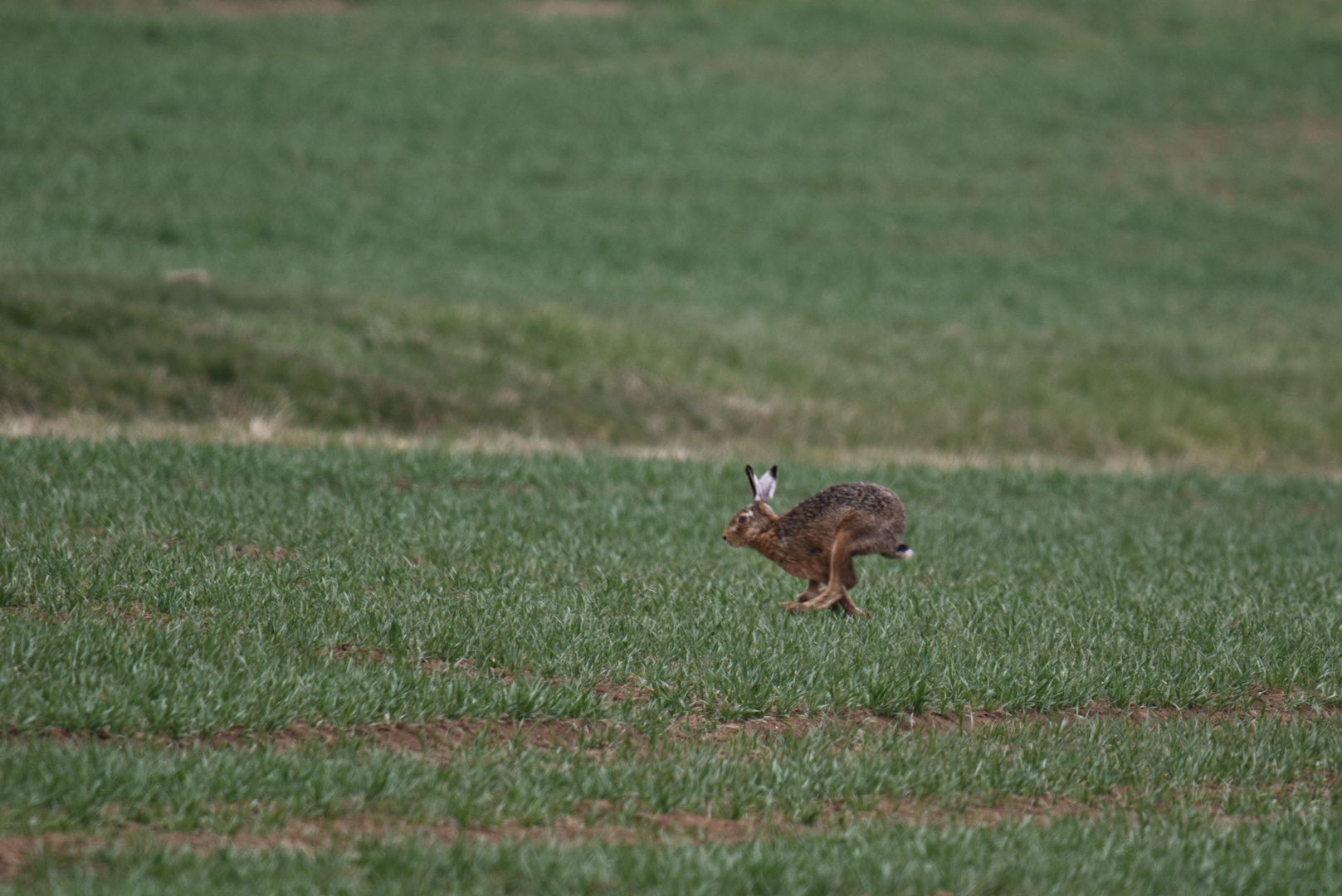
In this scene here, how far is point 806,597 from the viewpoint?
28.0 ft

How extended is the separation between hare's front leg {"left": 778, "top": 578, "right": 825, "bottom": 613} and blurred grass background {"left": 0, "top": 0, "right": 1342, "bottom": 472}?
999 cm

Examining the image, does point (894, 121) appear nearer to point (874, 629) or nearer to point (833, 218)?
point (833, 218)

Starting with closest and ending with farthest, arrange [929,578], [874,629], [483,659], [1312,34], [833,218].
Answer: [483,659], [874,629], [929,578], [833,218], [1312,34]

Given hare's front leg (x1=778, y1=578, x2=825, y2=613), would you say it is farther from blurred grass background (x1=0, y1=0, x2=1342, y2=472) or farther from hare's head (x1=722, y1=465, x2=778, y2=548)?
blurred grass background (x1=0, y1=0, x2=1342, y2=472)

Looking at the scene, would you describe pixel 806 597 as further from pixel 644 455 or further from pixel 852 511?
pixel 644 455

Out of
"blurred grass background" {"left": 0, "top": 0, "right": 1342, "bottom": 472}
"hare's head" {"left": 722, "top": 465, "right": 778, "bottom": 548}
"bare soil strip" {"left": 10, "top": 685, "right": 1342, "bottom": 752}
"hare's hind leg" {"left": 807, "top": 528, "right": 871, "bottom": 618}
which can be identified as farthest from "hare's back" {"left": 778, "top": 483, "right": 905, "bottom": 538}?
"blurred grass background" {"left": 0, "top": 0, "right": 1342, "bottom": 472}

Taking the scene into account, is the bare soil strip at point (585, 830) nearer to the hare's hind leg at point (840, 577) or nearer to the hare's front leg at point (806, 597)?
the hare's hind leg at point (840, 577)

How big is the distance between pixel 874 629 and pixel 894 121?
35756mm

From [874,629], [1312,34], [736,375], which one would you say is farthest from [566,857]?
[1312,34]

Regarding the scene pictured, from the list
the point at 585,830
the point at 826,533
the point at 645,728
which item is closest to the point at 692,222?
the point at 826,533

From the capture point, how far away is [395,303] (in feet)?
71.1

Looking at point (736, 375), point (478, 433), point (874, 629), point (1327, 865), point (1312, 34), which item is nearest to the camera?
point (1327, 865)

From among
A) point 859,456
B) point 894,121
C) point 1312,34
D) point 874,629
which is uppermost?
point 1312,34

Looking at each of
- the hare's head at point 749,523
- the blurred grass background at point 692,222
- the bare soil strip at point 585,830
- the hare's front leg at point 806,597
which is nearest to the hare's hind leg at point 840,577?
the hare's front leg at point 806,597
